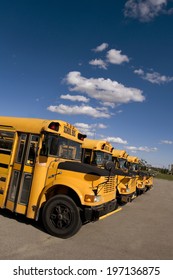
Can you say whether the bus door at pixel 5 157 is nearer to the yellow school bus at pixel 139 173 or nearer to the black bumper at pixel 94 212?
the black bumper at pixel 94 212

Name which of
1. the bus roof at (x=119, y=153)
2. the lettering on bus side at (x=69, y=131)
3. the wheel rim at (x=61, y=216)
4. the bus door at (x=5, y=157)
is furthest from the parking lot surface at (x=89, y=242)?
the bus roof at (x=119, y=153)

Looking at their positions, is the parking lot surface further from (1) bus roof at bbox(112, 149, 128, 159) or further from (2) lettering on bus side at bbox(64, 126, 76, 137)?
(1) bus roof at bbox(112, 149, 128, 159)

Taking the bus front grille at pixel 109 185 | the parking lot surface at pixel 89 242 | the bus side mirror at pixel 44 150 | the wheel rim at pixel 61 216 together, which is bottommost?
the parking lot surface at pixel 89 242

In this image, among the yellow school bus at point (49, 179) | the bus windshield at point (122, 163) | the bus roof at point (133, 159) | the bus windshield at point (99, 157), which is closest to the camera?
the yellow school bus at point (49, 179)

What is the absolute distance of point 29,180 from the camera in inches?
242

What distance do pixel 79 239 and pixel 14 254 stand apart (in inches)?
62.3

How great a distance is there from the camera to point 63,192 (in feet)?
19.7

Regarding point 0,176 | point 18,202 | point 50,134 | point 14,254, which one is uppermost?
point 50,134

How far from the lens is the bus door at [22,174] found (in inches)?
242

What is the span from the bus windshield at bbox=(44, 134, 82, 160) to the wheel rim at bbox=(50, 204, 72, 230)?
1.23 m

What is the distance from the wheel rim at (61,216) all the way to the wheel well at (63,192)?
0.28 metres

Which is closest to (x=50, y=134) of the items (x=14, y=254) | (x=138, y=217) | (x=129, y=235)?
(x=14, y=254)
